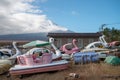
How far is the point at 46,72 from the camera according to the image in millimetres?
14383

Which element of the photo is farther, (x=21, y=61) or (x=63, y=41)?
(x=63, y=41)

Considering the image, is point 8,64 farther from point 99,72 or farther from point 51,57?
point 99,72

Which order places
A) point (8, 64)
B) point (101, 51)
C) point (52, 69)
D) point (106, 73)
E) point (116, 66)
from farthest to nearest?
1. point (101, 51)
2. point (8, 64)
3. point (116, 66)
4. point (52, 69)
5. point (106, 73)

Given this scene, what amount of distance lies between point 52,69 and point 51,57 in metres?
0.98

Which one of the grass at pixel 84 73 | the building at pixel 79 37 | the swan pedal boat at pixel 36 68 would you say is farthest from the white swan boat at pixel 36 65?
the building at pixel 79 37

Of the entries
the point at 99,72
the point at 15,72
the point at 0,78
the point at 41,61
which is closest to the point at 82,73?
the point at 99,72

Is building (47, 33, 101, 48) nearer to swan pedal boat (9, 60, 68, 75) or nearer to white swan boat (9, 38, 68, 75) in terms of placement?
white swan boat (9, 38, 68, 75)

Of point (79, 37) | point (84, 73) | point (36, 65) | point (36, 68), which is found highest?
point (79, 37)

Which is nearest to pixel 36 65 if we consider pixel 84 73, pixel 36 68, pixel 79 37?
pixel 36 68

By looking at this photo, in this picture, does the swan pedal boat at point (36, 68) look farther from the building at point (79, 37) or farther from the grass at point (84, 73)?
the building at point (79, 37)

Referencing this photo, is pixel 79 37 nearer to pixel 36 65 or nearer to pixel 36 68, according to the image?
pixel 36 65

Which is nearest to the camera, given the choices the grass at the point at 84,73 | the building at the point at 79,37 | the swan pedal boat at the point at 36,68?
the grass at the point at 84,73

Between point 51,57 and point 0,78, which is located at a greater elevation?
point 51,57

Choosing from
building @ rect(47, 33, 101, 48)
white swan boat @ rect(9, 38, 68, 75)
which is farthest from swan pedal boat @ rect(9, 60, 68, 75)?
building @ rect(47, 33, 101, 48)
